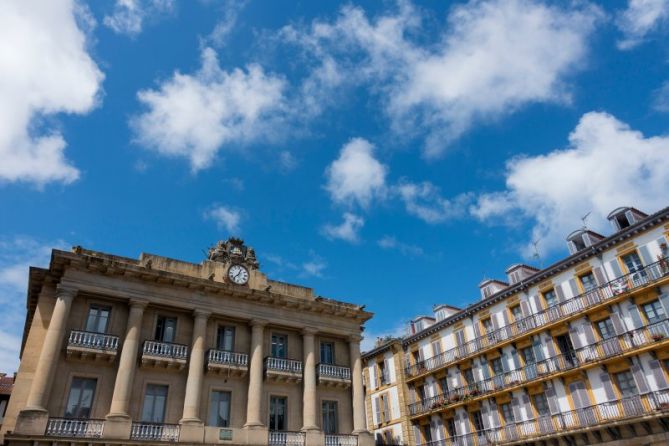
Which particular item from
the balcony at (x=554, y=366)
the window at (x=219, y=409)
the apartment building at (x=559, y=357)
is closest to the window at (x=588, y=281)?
the apartment building at (x=559, y=357)

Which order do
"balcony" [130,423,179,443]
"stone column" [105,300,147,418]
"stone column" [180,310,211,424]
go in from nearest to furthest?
1. "balcony" [130,423,179,443]
2. "stone column" [105,300,147,418]
3. "stone column" [180,310,211,424]

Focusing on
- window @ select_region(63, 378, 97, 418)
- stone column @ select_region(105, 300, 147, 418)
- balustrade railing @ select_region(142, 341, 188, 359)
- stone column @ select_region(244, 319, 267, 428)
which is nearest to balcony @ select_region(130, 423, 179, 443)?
stone column @ select_region(105, 300, 147, 418)

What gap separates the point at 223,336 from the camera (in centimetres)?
2842

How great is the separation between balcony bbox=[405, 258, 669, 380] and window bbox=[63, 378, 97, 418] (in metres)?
26.7

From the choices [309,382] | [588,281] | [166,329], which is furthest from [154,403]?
[588,281]

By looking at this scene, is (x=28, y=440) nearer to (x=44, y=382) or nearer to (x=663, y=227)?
(x=44, y=382)

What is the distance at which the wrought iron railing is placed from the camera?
26.5 metres

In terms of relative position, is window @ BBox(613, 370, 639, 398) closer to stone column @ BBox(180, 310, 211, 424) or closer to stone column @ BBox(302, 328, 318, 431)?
stone column @ BBox(302, 328, 318, 431)

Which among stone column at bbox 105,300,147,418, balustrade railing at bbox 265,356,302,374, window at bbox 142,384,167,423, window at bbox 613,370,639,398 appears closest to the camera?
stone column at bbox 105,300,147,418

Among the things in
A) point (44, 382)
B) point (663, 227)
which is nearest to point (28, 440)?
point (44, 382)

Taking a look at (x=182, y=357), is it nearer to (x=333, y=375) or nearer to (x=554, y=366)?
(x=333, y=375)

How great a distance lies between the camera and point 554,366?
30.8 meters

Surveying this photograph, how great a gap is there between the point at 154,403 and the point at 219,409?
3577mm

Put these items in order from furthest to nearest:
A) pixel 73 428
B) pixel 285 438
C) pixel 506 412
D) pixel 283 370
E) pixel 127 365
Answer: pixel 506 412 → pixel 283 370 → pixel 285 438 → pixel 127 365 → pixel 73 428
